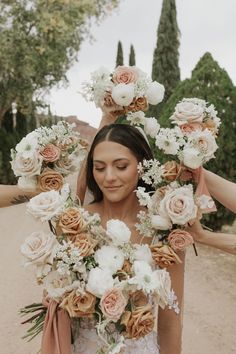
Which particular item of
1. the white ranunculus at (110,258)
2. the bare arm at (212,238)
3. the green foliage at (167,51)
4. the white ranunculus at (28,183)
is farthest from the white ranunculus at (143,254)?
the green foliage at (167,51)

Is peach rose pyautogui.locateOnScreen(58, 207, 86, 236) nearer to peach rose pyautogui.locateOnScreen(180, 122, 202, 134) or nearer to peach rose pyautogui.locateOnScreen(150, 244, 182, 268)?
peach rose pyautogui.locateOnScreen(150, 244, 182, 268)

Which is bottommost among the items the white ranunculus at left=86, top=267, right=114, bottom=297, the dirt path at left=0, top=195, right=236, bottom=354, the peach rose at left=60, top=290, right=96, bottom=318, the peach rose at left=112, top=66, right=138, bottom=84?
the dirt path at left=0, top=195, right=236, bottom=354

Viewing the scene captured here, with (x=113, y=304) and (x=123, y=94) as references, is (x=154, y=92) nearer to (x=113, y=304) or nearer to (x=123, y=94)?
(x=123, y=94)

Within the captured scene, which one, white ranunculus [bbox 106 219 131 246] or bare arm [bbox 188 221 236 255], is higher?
white ranunculus [bbox 106 219 131 246]

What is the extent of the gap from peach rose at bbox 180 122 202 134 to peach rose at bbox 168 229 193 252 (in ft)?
1.90

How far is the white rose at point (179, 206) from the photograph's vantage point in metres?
2.72

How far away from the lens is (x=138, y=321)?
2.57 meters

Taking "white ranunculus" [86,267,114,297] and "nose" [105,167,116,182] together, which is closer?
"white ranunculus" [86,267,114,297]

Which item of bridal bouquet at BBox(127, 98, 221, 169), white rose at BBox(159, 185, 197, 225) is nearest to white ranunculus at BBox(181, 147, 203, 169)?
bridal bouquet at BBox(127, 98, 221, 169)

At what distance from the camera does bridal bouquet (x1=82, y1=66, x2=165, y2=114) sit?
10.7ft

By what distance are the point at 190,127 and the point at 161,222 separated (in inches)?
23.3

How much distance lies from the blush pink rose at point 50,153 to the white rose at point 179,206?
2.30 ft

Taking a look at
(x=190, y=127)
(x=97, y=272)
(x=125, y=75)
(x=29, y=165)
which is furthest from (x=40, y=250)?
(x=125, y=75)

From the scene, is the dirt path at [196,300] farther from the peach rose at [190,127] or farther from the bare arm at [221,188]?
the peach rose at [190,127]
